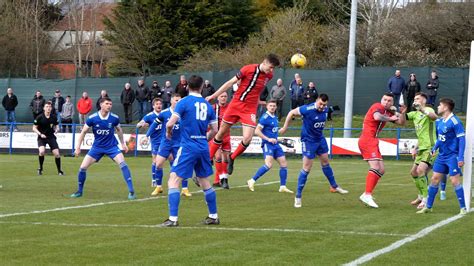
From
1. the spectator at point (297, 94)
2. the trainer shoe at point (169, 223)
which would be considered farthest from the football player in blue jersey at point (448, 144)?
the spectator at point (297, 94)

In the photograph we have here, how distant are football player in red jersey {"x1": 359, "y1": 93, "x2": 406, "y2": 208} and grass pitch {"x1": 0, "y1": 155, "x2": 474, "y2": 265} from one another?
393 millimetres

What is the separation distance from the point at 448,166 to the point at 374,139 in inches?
65.6

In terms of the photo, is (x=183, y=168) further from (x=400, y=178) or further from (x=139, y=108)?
(x=139, y=108)

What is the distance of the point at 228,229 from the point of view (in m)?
12.0

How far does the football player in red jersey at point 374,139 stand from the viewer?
15242 millimetres

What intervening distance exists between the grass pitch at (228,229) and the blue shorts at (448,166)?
0.71 metres

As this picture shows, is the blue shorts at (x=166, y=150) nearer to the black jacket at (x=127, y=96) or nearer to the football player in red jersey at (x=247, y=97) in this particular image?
the football player in red jersey at (x=247, y=97)

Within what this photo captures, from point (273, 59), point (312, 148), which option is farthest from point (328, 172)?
point (273, 59)

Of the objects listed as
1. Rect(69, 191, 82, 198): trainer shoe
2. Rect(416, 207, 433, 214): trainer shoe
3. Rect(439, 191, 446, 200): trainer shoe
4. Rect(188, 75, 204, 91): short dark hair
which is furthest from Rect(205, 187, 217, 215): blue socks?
Rect(439, 191, 446, 200): trainer shoe

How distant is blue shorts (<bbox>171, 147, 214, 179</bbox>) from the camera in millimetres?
12062

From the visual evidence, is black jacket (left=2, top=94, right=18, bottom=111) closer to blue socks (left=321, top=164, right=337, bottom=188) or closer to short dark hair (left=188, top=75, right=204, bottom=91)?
blue socks (left=321, top=164, right=337, bottom=188)

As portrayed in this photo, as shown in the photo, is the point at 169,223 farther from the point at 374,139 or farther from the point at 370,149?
the point at 374,139

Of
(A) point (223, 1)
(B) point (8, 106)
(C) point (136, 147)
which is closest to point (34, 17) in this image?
(A) point (223, 1)

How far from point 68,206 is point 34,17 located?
52443 mm
